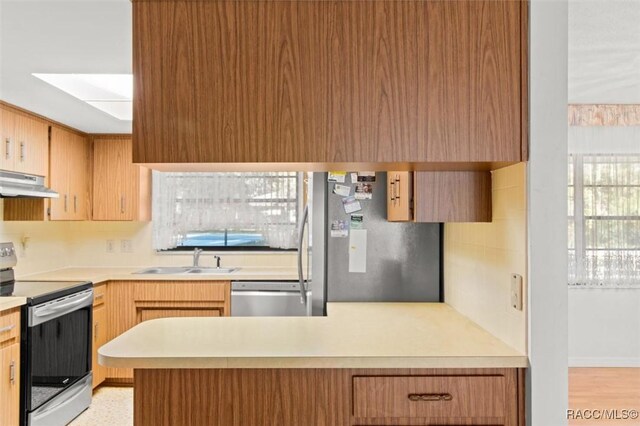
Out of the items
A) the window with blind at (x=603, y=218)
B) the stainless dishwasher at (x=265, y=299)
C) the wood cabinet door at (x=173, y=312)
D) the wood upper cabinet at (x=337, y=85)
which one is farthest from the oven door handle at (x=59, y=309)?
the window with blind at (x=603, y=218)

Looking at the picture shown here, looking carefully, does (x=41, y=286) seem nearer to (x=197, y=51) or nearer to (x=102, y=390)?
(x=102, y=390)

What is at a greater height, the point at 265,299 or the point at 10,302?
the point at 10,302

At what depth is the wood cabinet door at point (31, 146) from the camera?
3547 mm

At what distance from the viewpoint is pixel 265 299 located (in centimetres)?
390

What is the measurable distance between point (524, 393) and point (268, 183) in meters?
3.29

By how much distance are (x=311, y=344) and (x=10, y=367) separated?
2.10 metres

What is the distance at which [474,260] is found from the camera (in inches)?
86.9

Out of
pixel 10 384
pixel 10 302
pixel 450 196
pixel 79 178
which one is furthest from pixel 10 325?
pixel 450 196

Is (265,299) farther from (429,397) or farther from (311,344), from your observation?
(429,397)

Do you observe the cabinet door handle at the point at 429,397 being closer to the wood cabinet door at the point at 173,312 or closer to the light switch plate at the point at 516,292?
the light switch plate at the point at 516,292

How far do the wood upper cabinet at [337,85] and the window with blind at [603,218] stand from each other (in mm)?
4003

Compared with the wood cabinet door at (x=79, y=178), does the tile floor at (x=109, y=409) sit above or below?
below

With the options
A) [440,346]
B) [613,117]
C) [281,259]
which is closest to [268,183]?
[281,259]

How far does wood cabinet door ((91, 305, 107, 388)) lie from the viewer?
12.6 ft
